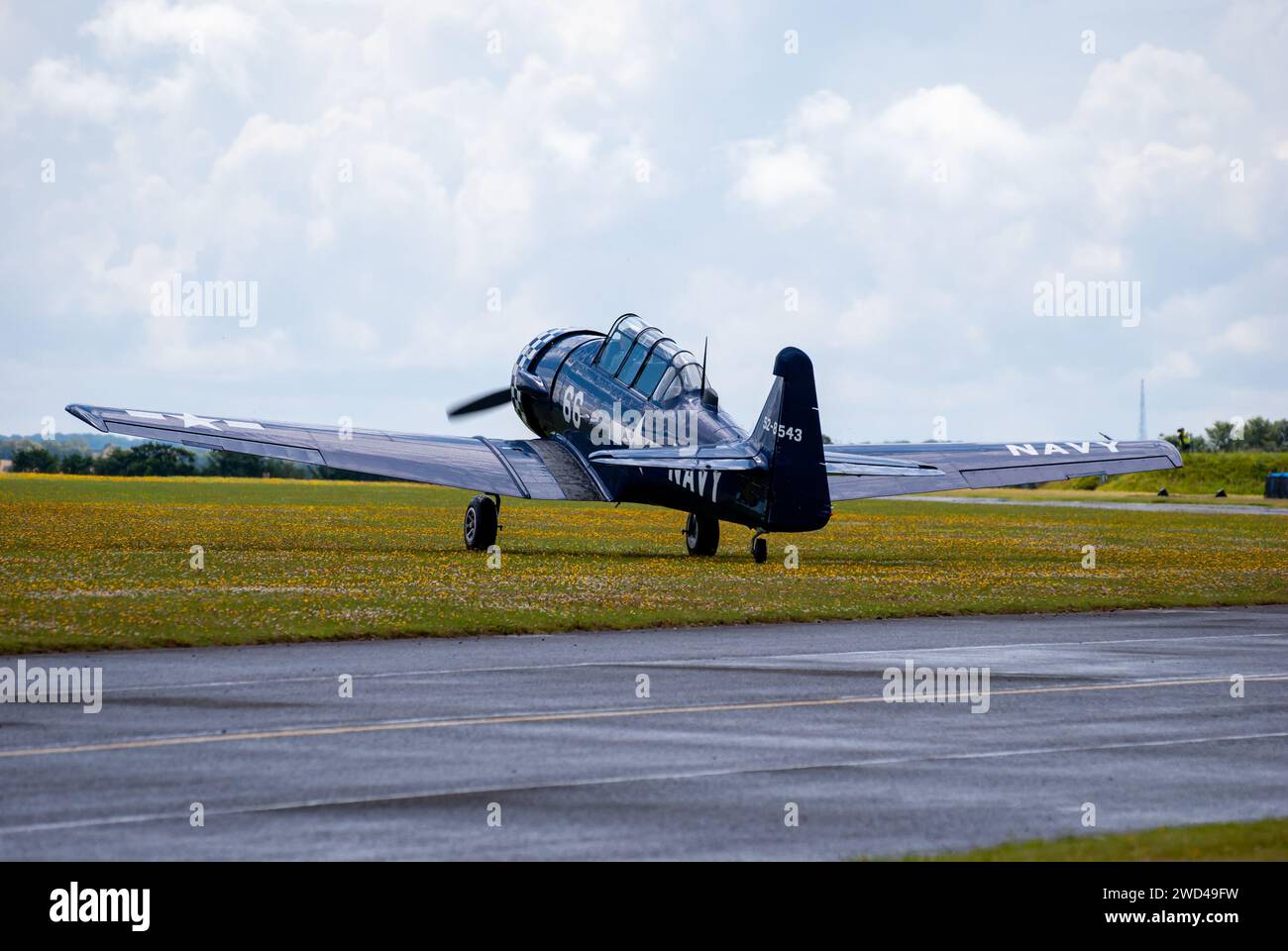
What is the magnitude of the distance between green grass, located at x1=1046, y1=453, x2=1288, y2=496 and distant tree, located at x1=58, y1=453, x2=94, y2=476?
69.1 meters

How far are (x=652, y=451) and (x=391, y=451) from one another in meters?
5.88

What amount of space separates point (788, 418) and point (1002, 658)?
1087 cm

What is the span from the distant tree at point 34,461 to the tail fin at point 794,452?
106037 millimetres

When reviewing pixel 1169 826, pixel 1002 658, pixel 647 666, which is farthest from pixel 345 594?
pixel 1169 826

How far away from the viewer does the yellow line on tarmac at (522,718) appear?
11.7 m

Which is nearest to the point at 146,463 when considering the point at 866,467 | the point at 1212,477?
the point at 1212,477

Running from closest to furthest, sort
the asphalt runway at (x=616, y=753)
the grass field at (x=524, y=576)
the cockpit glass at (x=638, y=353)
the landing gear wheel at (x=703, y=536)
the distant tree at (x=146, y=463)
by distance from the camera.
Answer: the asphalt runway at (x=616, y=753) < the grass field at (x=524, y=576) < the cockpit glass at (x=638, y=353) < the landing gear wheel at (x=703, y=536) < the distant tree at (x=146, y=463)

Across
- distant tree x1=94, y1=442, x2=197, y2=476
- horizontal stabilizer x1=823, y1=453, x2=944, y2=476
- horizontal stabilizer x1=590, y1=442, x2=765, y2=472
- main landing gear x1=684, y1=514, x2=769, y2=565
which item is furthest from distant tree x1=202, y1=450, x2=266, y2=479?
horizontal stabilizer x1=823, y1=453, x2=944, y2=476

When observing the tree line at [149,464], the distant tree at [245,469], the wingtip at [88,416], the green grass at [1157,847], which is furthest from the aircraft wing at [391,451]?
the distant tree at [245,469]

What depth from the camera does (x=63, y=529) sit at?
127 ft

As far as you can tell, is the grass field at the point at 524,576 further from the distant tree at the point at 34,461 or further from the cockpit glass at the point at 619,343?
the distant tree at the point at 34,461

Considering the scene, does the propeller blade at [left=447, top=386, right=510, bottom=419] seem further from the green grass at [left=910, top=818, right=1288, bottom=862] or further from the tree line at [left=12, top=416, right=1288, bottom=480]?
the tree line at [left=12, top=416, right=1288, bottom=480]
